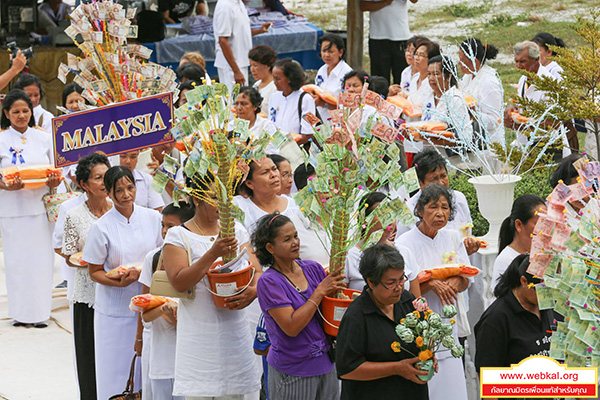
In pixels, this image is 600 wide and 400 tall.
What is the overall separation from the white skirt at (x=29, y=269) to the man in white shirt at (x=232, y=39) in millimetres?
3574

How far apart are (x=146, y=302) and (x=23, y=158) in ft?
9.76

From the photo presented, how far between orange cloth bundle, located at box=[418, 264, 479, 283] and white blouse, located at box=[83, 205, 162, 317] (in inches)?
62.2

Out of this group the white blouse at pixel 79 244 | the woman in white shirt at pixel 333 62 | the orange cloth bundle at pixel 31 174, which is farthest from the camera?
the woman in white shirt at pixel 333 62

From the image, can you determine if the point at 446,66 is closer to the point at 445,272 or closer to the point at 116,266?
the point at 445,272

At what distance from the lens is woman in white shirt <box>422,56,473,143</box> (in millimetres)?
6858

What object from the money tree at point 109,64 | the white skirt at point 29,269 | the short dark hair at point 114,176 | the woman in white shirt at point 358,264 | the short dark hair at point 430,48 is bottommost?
the white skirt at point 29,269

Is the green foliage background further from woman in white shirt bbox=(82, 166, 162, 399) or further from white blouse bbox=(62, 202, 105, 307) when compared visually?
white blouse bbox=(62, 202, 105, 307)

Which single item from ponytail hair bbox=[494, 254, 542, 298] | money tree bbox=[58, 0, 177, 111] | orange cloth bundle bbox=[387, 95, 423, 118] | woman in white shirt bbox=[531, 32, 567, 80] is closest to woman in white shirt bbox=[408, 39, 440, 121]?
orange cloth bundle bbox=[387, 95, 423, 118]

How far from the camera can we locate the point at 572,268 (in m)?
3.58

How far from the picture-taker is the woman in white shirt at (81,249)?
581cm

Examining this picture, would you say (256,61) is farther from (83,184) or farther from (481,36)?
(481,36)

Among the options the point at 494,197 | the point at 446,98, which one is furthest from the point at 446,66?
the point at 494,197

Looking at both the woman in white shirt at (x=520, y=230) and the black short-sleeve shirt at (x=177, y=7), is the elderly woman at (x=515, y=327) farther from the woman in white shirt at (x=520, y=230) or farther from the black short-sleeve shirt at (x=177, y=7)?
the black short-sleeve shirt at (x=177, y=7)

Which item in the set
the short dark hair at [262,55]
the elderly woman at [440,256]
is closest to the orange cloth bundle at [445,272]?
the elderly woman at [440,256]
